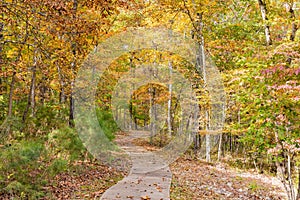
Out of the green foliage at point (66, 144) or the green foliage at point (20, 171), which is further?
the green foliage at point (66, 144)

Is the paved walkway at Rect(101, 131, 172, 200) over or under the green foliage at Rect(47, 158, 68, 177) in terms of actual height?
under

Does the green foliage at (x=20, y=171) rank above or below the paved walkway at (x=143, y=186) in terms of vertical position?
above

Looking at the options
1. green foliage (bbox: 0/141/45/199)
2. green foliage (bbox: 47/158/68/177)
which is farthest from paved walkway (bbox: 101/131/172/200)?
green foliage (bbox: 0/141/45/199)

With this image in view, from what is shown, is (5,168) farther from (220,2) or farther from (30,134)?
(220,2)

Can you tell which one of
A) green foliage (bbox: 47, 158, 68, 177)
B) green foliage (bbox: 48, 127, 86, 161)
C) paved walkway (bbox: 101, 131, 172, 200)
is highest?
green foliage (bbox: 48, 127, 86, 161)

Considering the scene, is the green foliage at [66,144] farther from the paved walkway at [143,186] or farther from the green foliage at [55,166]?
the paved walkway at [143,186]

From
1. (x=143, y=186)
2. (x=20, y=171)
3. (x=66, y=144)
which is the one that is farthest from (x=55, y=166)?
(x=143, y=186)

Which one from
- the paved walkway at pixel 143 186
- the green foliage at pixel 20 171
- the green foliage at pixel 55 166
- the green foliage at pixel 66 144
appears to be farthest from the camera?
the green foliage at pixel 66 144

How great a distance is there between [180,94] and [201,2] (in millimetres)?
5986

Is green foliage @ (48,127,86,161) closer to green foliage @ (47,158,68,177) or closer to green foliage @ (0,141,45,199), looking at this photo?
green foliage @ (47,158,68,177)

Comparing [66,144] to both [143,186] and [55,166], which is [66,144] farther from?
[143,186]

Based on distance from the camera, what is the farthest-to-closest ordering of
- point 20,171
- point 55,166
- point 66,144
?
point 66,144, point 55,166, point 20,171

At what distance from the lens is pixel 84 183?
22.0 ft

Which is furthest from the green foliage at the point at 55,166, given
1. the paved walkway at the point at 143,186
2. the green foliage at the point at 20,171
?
the paved walkway at the point at 143,186
